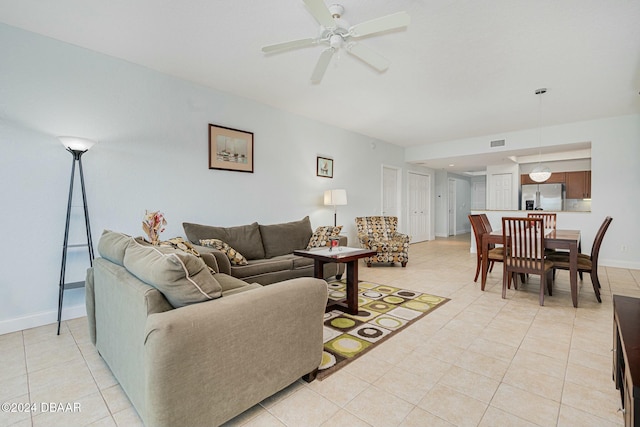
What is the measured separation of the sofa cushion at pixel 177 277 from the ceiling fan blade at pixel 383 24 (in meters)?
1.86

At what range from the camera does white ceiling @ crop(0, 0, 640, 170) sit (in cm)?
220

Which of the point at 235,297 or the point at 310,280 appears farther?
the point at 310,280

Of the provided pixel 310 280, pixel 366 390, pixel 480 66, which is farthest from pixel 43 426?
pixel 480 66

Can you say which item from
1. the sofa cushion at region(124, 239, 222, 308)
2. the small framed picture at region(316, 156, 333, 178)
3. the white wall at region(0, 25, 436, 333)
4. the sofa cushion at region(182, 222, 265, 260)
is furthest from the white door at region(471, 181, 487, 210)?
the sofa cushion at region(124, 239, 222, 308)

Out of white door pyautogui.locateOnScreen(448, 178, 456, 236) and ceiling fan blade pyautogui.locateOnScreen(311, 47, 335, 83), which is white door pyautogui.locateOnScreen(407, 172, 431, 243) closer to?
white door pyautogui.locateOnScreen(448, 178, 456, 236)

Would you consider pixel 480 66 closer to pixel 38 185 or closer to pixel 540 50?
→ pixel 540 50

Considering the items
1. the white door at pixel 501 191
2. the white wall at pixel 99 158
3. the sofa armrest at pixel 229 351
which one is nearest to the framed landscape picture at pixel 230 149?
the white wall at pixel 99 158

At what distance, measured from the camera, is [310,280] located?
170 centimetres

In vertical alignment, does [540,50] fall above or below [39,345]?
above

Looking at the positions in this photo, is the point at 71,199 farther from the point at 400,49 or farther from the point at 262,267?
the point at 400,49

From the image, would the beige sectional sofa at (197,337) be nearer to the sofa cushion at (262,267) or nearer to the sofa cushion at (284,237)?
the sofa cushion at (262,267)

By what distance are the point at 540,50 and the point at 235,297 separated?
3.48 metres

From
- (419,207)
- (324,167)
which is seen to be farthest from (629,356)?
(419,207)

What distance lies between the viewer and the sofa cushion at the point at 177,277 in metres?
1.28
